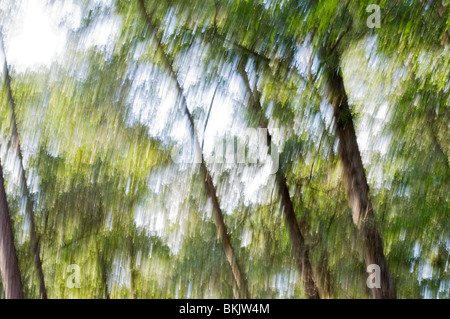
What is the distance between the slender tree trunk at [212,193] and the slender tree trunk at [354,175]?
0.74 m

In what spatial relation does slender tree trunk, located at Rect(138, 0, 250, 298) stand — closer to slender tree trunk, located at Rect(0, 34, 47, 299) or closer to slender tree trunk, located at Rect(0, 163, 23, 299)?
slender tree trunk, located at Rect(0, 34, 47, 299)

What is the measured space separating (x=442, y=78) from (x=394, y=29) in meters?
0.35

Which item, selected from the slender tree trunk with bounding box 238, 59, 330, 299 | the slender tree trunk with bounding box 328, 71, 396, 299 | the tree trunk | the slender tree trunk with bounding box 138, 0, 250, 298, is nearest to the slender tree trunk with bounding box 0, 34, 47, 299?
the slender tree trunk with bounding box 138, 0, 250, 298

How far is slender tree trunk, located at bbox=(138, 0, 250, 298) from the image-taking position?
2.47 meters

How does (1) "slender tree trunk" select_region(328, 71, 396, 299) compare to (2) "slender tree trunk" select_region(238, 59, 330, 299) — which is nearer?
(1) "slender tree trunk" select_region(328, 71, 396, 299)

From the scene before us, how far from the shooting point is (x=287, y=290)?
2.52m

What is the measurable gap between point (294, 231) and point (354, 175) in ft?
1.62

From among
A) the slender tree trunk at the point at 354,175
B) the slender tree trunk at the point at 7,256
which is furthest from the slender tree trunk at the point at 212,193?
the slender tree trunk at the point at 7,256

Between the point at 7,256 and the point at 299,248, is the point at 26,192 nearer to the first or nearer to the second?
the point at 7,256

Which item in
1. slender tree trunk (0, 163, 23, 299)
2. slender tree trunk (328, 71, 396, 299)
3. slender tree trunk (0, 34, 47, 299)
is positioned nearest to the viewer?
slender tree trunk (328, 71, 396, 299)

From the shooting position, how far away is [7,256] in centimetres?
243

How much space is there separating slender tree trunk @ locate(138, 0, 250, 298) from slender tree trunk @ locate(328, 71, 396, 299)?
74cm

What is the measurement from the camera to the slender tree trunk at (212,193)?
2471 mm

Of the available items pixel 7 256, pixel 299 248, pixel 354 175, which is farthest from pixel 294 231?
pixel 7 256
